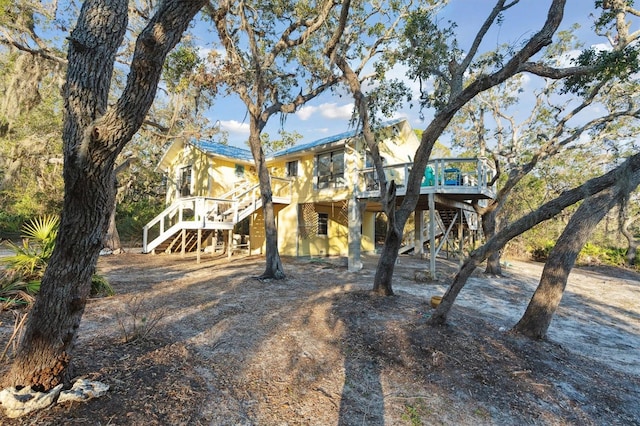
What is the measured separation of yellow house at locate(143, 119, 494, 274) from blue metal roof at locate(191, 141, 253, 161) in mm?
22

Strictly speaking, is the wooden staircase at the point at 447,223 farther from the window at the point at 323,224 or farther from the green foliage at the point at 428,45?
the green foliage at the point at 428,45

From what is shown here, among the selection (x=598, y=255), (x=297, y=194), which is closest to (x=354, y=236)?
(x=297, y=194)

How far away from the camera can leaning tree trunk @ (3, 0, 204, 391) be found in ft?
7.68

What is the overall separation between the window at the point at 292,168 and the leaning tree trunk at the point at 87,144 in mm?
12573

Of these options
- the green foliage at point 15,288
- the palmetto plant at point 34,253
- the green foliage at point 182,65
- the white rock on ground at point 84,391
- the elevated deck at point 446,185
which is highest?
the green foliage at point 182,65

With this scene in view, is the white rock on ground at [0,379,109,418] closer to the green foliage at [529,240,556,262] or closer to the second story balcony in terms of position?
the second story balcony

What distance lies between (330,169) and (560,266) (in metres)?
9.62

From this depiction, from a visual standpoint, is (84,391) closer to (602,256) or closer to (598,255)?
(598,255)

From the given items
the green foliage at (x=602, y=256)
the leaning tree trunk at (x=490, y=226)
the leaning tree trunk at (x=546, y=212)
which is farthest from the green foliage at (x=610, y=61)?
the green foliage at (x=602, y=256)

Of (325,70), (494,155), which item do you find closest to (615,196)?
(494,155)

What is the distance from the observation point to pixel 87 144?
7.43 ft

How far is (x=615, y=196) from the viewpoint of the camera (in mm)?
4664

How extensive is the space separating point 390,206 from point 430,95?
117 inches

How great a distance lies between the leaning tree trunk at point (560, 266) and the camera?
192 inches
